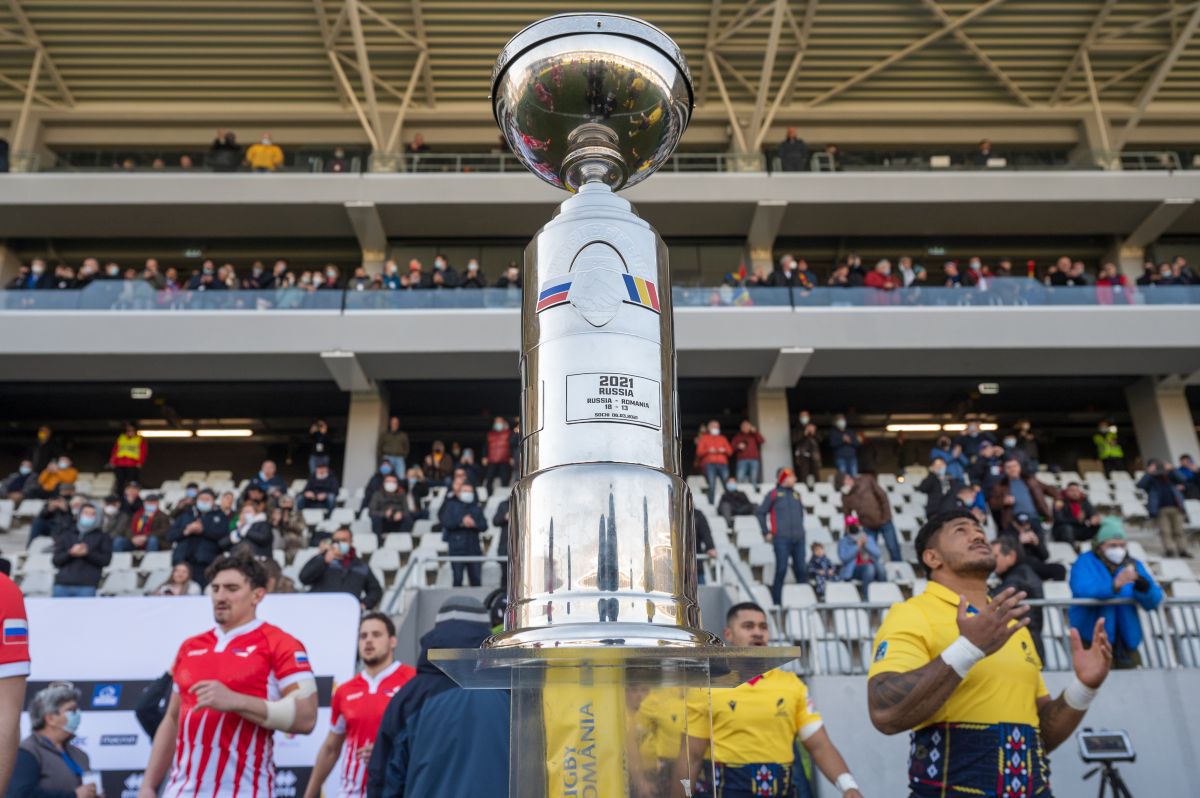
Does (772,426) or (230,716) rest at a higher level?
(772,426)

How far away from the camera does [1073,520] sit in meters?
10.9

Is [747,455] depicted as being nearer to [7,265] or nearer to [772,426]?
[772,426]

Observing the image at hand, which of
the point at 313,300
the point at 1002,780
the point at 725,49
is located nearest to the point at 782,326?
the point at 725,49

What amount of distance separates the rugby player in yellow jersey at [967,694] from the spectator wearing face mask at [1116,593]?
11.4 ft

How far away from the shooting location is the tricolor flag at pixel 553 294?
1.29 m

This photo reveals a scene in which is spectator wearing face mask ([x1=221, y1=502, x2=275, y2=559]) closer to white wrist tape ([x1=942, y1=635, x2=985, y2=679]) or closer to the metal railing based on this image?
the metal railing

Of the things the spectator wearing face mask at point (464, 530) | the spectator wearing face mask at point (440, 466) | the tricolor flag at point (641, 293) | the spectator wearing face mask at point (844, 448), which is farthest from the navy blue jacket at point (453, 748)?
the spectator wearing face mask at point (844, 448)

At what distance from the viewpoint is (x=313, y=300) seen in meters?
15.5

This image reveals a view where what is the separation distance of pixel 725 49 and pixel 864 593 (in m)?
12.8

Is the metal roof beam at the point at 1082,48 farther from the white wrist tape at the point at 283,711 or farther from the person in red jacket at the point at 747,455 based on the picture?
the white wrist tape at the point at 283,711

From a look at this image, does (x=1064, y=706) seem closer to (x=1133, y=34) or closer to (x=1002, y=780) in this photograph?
(x=1002, y=780)

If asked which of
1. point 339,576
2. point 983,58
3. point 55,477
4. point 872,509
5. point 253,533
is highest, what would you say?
point 983,58

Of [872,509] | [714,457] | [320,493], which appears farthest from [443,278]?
[872,509]

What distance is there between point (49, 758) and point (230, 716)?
1.57m
